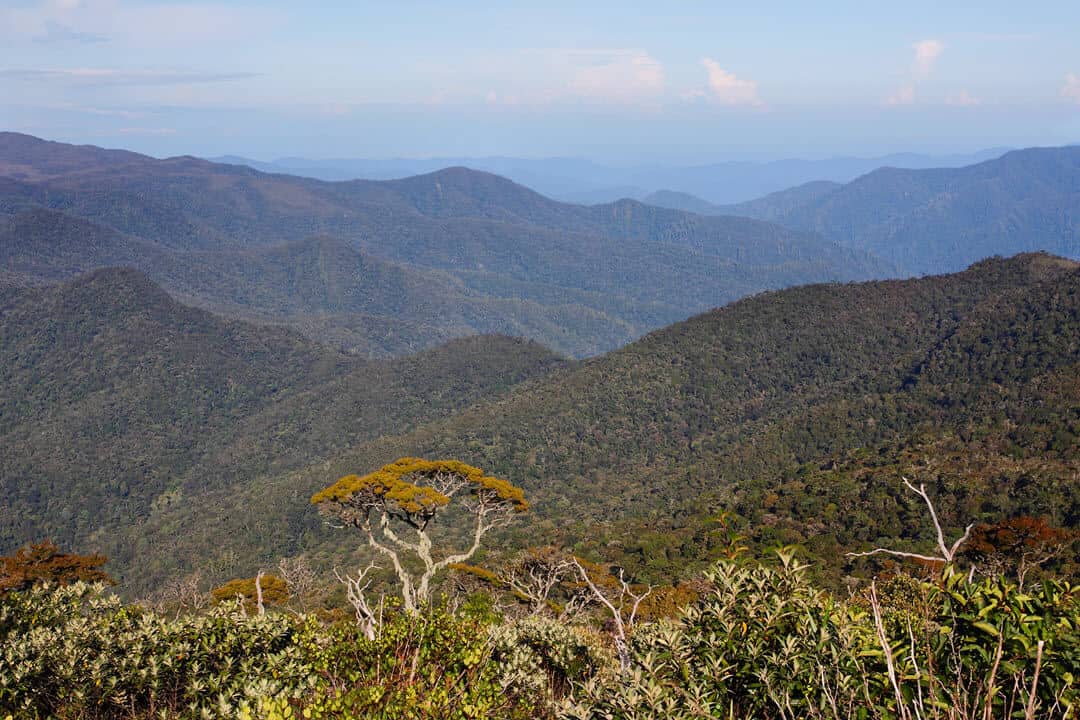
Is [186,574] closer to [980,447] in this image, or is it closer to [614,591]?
[614,591]

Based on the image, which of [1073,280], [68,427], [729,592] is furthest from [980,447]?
[68,427]

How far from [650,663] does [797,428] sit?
65359 mm

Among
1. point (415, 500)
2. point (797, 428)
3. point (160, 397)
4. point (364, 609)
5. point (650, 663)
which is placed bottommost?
point (160, 397)

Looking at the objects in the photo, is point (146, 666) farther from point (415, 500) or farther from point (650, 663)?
point (415, 500)

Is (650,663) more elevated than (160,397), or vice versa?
(650,663)

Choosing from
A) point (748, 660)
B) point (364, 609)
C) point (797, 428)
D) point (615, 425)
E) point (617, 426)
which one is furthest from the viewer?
point (615, 425)

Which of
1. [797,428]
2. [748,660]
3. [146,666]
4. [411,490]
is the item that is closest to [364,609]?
[146,666]

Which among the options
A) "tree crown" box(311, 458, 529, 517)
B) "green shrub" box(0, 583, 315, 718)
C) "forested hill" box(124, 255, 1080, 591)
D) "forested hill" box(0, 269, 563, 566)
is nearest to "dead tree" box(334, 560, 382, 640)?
"green shrub" box(0, 583, 315, 718)

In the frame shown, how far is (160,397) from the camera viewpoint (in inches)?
5438

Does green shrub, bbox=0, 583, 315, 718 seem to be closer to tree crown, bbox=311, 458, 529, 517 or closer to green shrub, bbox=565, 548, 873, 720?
green shrub, bbox=565, 548, 873, 720

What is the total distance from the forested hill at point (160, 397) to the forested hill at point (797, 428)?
18.0 metres

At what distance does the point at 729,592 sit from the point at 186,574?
73.6m

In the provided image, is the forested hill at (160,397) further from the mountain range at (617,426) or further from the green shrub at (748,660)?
the green shrub at (748,660)

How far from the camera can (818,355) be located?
88.6m
